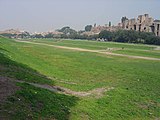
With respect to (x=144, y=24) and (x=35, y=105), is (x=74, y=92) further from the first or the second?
(x=144, y=24)

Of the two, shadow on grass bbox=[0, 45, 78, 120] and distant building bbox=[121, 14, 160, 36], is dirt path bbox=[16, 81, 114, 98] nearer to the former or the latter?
shadow on grass bbox=[0, 45, 78, 120]

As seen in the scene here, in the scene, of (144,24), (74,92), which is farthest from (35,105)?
(144,24)

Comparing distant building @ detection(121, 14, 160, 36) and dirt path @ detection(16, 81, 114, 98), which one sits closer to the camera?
dirt path @ detection(16, 81, 114, 98)

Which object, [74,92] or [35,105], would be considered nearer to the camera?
[35,105]

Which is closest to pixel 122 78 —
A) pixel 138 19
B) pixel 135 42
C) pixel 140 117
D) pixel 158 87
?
pixel 158 87

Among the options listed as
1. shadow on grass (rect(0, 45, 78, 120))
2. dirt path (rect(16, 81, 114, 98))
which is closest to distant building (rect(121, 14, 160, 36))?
dirt path (rect(16, 81, 114, 98))

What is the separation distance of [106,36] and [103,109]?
125003 mm

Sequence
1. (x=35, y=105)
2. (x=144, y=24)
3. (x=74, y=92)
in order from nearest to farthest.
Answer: (x=35, y=105)
(x=74, y=92)
(x=144, y=24)

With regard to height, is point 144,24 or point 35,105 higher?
point 144,24

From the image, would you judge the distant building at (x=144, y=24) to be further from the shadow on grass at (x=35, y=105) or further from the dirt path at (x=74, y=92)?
the shadow on grass at (x=35, y=105)

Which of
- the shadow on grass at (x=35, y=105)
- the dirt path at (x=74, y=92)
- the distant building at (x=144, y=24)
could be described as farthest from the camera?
the distant building at (x=144, y=24)

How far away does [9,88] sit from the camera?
513 inches

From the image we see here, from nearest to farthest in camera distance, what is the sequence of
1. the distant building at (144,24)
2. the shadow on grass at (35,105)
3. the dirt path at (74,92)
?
the shadow on grass at (35,105) → the dirt path at (74,92) → the distant building at (144,24)

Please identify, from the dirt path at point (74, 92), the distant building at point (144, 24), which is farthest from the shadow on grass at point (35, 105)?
the distant building at point (144, 24)
